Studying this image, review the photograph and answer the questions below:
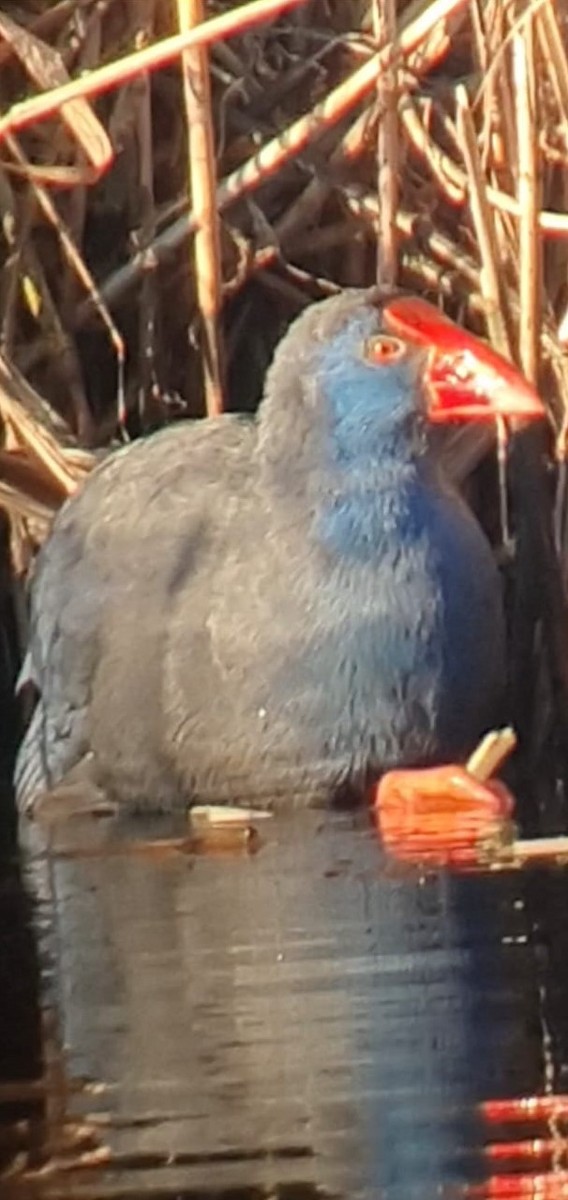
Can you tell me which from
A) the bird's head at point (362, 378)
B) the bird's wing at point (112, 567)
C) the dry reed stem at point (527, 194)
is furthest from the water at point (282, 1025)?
the dry reed stem at point (527, 194)

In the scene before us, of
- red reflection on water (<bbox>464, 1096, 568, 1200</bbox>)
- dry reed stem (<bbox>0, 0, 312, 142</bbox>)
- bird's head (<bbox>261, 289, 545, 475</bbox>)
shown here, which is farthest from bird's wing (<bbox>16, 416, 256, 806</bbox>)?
red reflection on water (<bbox>464, 1096, 568, 1200</bbox>)

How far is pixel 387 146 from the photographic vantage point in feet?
17.8

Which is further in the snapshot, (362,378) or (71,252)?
(71,252)

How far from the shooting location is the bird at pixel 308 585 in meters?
5.09

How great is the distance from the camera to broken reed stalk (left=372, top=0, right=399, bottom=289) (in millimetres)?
5359

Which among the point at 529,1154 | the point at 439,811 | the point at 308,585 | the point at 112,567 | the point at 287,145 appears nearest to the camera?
the point at 529,1154

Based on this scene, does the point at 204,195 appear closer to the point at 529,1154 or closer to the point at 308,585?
the point at 308,585

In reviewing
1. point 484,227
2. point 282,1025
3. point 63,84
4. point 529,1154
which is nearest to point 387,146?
point 484,227

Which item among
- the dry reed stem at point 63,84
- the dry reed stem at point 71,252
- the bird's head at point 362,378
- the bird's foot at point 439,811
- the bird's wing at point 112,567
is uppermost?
the dry reed stem at point 63,84

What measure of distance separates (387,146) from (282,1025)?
1928mm

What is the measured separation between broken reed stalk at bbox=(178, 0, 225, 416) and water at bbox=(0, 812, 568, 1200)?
0.96 meters

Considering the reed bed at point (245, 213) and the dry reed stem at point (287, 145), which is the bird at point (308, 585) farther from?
the dry reed stem at point (287, 145)

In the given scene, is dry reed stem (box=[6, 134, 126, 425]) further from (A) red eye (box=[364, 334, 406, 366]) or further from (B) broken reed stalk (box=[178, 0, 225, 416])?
(A) red eye (box=[364, 334, 406, 366])

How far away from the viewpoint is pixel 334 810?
5.14m
